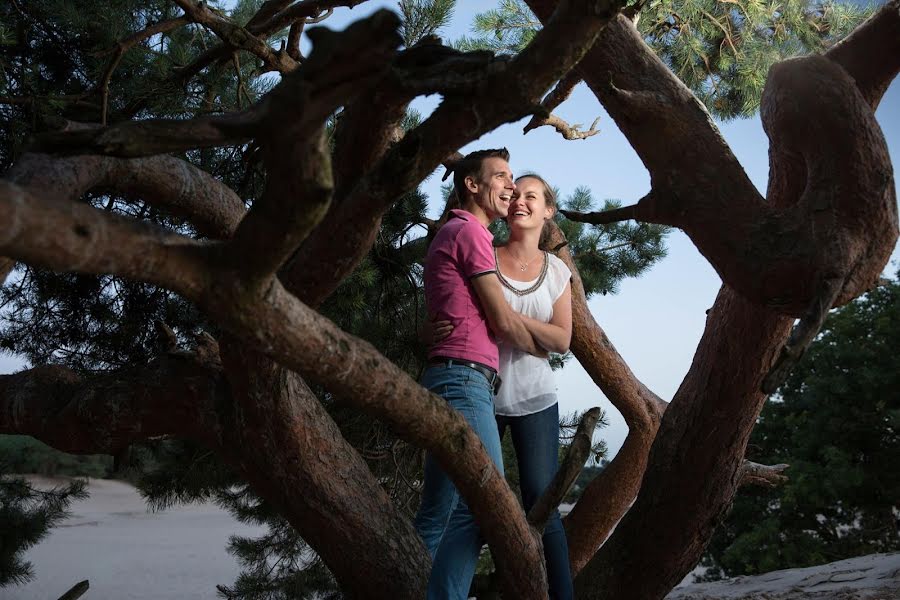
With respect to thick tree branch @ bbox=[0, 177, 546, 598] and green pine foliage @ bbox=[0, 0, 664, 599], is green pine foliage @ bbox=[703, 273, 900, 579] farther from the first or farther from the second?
thick tree branch @ bbox=[0, 177, 546, 598]

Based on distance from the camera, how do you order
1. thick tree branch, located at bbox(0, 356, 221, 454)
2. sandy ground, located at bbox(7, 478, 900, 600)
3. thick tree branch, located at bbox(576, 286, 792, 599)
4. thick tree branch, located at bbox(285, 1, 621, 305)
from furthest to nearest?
sandy ground, located at bbox(7, 478, 900, 600), thick tree branch, located at bbox(576, 286, 792, 599), thick tree branch, located at bbox(0, 356, 221, 454), thick tree branch, located at bbox(285, 1, 621, 305)

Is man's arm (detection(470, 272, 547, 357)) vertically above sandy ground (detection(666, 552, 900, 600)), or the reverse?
man's arm (detection(470, 272, 547, 357))

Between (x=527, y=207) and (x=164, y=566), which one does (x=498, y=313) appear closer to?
(x=527, y=207)

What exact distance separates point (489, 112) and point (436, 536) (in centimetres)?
120

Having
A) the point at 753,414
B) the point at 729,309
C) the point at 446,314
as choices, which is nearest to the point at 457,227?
the point at 446,314

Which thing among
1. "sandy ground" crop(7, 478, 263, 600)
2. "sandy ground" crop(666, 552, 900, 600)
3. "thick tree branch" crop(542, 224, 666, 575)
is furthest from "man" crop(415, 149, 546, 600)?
"sandy ground" crop(7, 478, 263, 600)

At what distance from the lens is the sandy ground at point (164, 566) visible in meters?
3.37

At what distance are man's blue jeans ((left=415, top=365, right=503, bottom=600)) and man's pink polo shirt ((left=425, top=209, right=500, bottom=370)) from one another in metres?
0.05

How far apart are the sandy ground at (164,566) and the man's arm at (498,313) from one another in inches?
76.1

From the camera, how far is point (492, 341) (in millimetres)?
1948

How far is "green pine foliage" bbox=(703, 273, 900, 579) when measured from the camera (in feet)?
23.6

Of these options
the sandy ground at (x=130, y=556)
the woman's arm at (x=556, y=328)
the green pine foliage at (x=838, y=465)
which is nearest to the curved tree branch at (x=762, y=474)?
the woman's arm at (x=556, y=328)

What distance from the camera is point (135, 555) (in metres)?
7.85

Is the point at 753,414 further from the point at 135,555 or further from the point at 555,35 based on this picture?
the point at 135,555
